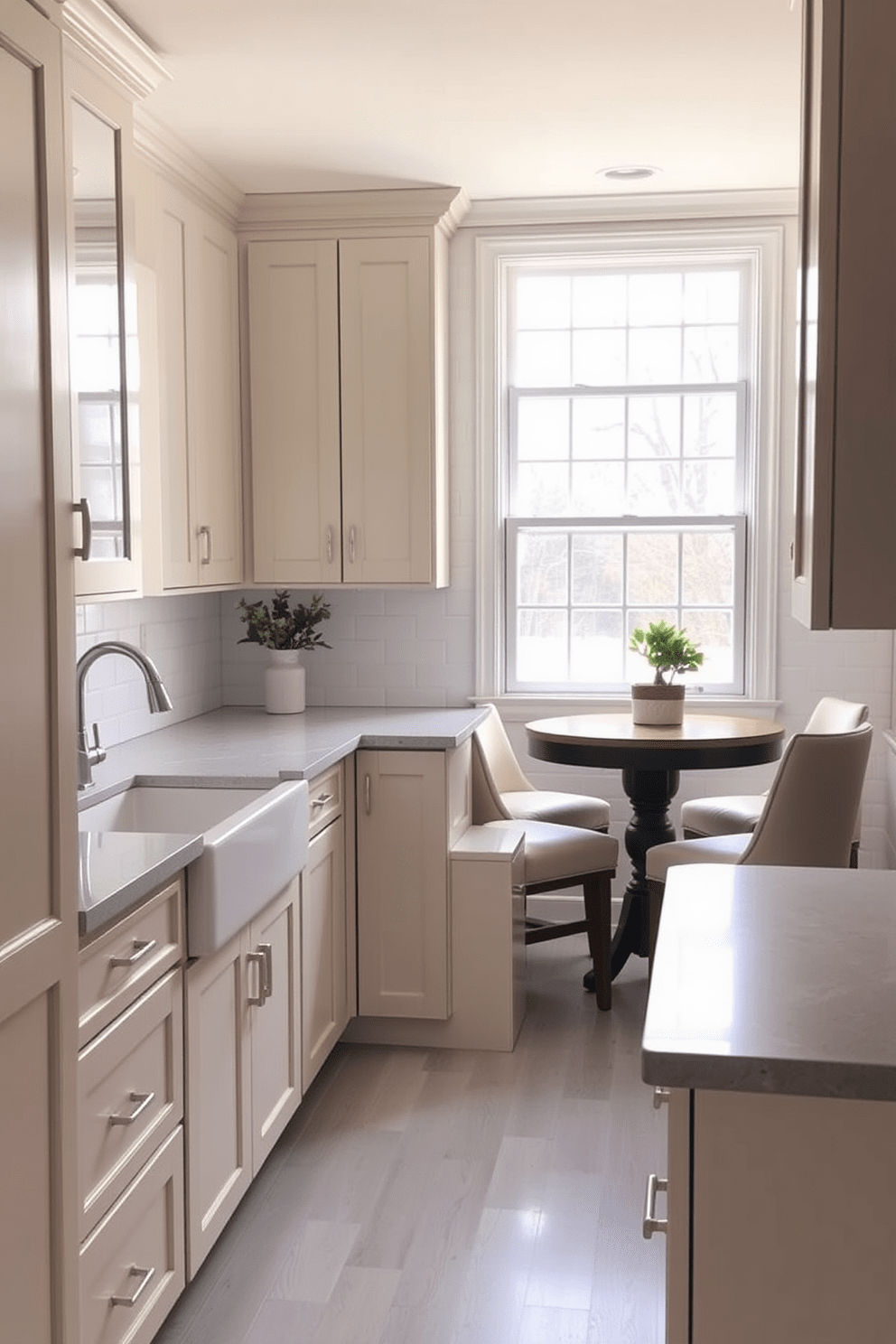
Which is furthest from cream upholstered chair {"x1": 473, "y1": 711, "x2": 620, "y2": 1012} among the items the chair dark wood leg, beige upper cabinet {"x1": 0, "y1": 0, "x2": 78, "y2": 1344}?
beige upper cabinet {"x1": 0, "y1": 0, "x2": 78, "y2": 1344}

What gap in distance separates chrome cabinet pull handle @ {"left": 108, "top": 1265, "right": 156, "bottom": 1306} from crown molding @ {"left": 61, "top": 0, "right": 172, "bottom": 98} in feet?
7.74

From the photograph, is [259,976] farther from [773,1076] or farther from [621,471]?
[621,471]

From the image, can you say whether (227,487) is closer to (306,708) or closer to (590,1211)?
(306,708)

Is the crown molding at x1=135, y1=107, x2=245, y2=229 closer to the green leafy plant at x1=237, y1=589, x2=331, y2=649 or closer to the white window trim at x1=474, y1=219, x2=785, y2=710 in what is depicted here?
the white window trim at x1=474, y1=219, x2=785, y2=710

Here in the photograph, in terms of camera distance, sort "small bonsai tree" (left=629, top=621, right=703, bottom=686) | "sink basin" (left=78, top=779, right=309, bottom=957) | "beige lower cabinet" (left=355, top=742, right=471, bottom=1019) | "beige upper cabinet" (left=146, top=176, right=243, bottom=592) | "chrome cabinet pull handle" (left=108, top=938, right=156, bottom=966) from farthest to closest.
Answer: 1. "small bonsai tree" (left=629, top=621, right=703, bottom=686)
2. "beige lower cabinet" (left=355, top=742, right=471, bottom=1019)
3. "beige upper cabinet" (left=146, top=176, right=243, bottom=592)
4. "sink basin" (left=78, top=779, right=309, bottom=957)
5. "chrome cabinet pull handle" (left=108, top=938, right=156, bottom=966)

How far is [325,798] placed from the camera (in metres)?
3.87

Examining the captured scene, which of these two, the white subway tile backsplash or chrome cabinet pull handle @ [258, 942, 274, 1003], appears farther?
the white subway tile backsplash

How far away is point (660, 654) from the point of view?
15.2 ft

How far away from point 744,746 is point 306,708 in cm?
162

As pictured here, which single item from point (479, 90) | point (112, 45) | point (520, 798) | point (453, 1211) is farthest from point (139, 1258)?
point (479, 90)

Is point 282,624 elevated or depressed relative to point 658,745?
elevated

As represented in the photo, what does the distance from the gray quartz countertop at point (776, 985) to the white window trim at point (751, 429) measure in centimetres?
297

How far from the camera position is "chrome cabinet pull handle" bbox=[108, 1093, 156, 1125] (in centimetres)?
230

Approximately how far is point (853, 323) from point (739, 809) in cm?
335
